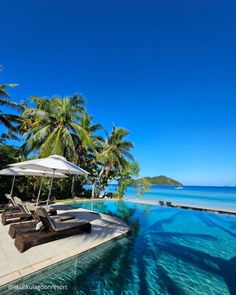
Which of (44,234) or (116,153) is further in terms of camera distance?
(116,153)

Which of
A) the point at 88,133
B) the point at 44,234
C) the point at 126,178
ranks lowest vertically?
the point at 44,234

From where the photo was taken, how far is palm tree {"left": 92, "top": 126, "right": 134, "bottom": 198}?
16295 mm

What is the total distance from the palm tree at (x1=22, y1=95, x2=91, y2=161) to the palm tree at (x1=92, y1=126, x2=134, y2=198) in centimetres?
304

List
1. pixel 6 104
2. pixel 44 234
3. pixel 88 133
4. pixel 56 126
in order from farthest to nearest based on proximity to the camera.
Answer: pixel 88 133
pixel 56 126
pixel 6 104
pixel 44 234

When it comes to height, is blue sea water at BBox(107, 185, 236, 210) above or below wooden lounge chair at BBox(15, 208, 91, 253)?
above

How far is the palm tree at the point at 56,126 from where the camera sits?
13.0 m

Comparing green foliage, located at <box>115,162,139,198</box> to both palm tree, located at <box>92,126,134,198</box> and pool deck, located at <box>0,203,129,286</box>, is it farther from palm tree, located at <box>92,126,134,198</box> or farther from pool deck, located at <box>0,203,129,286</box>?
pool deck, located at <box>0,203,129,286</box>

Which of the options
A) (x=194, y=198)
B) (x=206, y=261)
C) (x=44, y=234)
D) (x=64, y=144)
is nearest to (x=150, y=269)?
(x=206, y=261)

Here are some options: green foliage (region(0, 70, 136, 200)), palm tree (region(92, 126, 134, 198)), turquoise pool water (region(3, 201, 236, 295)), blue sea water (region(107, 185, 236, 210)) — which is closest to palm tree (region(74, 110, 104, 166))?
green foliage (region(0, 70, 136, 200))

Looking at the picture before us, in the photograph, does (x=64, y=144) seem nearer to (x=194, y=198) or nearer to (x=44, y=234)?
(x=44, y=234)

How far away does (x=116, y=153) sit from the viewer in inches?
659

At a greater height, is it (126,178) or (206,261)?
(126,178)

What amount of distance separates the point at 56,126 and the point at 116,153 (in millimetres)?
5971

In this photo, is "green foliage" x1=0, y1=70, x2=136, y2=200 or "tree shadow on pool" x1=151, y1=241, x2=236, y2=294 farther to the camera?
"green foliage" x1=0, y1=70, x2=136, y2=200
